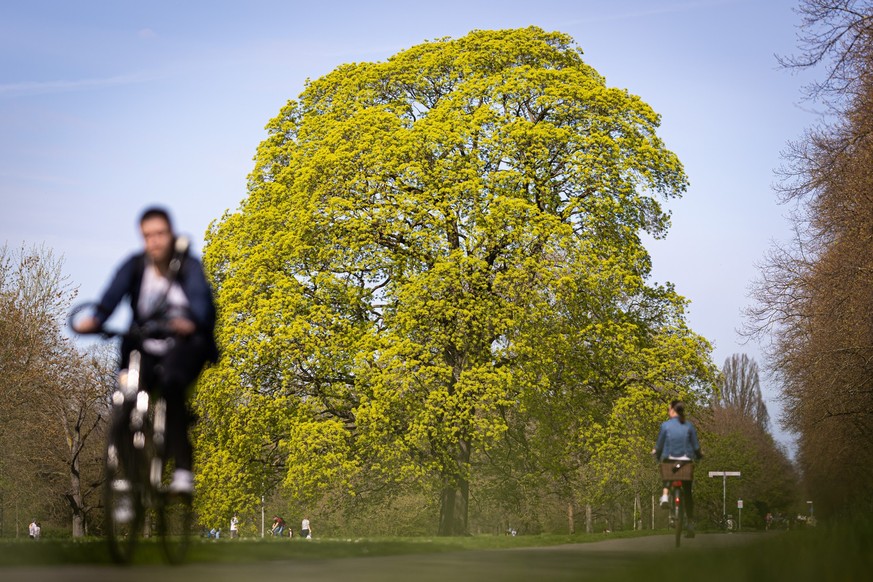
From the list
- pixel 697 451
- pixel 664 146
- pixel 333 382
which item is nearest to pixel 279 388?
pixel 333 382

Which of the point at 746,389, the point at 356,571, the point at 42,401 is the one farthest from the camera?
the point at 746,389

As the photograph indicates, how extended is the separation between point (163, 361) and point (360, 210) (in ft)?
76.5

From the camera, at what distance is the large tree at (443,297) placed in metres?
28.0

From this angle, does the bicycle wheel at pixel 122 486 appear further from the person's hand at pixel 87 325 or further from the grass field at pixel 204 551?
the grass field at pixel 204 551

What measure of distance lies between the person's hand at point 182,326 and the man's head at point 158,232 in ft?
1.53

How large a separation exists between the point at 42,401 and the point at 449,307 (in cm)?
2306

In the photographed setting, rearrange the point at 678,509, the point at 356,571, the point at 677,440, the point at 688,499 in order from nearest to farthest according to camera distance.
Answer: the point at 356,571 → the point at 677,440 → the point at 678,509 → the point at 688,499

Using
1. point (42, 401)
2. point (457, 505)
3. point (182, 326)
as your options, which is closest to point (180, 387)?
point (182, 326)

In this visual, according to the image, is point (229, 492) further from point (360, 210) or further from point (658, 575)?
point (658, 575)

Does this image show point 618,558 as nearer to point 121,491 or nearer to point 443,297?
point 121,491

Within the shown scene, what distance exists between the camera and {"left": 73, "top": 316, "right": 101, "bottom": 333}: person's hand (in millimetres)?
7238

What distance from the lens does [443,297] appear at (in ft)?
93.5

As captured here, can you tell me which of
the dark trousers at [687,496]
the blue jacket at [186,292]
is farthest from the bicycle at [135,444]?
the dark trousers at [687,496]

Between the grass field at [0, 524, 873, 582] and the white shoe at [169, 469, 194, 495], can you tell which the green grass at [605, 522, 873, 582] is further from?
the white shoe at [169, 469, 194, 495]
